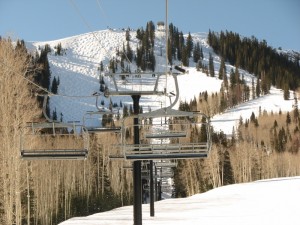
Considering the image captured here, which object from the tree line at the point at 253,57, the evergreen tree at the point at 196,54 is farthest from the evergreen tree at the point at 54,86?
the tree line at the point at 253,57

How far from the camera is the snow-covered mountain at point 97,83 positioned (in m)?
127

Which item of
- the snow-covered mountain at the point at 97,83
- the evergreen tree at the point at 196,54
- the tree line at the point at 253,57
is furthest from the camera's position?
the evergreen tree at the point at 196,54

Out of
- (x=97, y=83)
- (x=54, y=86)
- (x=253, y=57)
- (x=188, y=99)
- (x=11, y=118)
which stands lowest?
(x=11, y=118)

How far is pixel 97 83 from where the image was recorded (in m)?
158

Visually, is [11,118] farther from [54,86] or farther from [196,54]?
[196,54]

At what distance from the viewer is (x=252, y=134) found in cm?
10950

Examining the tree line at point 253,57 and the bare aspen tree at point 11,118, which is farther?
the tree line at point 253,57

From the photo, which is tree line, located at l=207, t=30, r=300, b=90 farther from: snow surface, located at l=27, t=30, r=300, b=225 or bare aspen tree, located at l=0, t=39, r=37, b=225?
bare aspen tree, located at l=0, t=39, r=37, b=225

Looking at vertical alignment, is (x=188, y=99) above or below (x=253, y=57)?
below

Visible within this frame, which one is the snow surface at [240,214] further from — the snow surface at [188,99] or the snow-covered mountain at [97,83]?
the snow-covered mountain at [97,83]

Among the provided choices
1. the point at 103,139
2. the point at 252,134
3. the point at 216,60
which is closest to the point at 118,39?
the point at 216,60

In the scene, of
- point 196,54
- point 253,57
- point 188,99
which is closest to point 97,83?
point 188,99

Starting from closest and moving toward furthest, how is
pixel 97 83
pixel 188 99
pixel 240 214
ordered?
1. pixel 240 214
2. pixel 188 99
3. pixel 97 83

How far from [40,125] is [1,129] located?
450 inches
